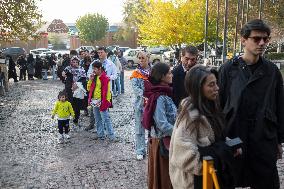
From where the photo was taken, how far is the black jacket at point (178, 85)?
200 inches

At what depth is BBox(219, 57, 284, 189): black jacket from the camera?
3592 millimetres

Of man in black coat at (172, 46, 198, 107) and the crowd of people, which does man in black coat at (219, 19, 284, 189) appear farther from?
man in black coat at (172, 46, 198, 107)

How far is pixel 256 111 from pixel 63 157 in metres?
5.02

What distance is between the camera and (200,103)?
3.31 meters

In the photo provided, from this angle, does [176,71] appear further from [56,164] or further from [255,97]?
[56,164]

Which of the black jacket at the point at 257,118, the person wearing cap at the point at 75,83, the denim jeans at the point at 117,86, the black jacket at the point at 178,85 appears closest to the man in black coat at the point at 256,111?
the black jacket at the point at 257,118

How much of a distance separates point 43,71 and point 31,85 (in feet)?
11.7

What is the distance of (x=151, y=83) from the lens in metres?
4.88

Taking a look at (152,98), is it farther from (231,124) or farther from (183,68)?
(231,124)

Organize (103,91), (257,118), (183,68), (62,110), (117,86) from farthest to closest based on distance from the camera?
1. (117,86)
2. (62,110)
3. (103,91)
4. (183,68)
5. (257,118)

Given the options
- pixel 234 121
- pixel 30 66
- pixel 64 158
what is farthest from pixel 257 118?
pixel 30 66

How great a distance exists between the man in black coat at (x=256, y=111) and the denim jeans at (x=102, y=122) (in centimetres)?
535

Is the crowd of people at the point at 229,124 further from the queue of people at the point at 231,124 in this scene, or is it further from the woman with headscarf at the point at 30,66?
the woman with headscarf at the point at 30,66

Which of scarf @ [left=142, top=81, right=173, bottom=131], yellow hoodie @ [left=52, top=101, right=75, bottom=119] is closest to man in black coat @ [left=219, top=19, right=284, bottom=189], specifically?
scarf @ [left=142, top=81, right=173, bottom=131]
